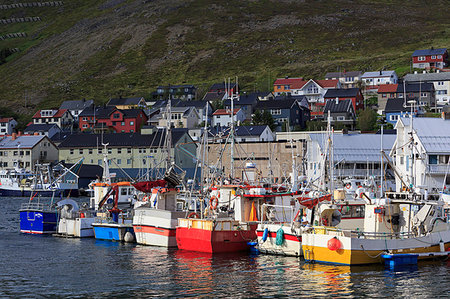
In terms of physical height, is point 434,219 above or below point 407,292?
above

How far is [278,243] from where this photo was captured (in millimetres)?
44062

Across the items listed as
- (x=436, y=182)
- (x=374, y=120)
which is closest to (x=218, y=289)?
(x=436, y=182)

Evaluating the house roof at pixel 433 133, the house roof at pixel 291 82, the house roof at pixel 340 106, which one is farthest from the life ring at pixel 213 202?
the house roof at pixel 291 82

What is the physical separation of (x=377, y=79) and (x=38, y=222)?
138 metres

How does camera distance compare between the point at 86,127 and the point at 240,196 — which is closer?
the point at 240,196

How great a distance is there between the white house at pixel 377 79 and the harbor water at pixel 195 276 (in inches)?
5633

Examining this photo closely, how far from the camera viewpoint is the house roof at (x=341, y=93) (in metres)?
162

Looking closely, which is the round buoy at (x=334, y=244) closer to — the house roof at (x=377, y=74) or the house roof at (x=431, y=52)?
the house roof at (x=377, y=74)

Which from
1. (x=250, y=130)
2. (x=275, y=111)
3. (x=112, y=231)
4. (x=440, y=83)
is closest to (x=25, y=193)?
(x=250, y=130)

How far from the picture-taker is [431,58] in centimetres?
19312

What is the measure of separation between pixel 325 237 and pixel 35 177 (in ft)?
299

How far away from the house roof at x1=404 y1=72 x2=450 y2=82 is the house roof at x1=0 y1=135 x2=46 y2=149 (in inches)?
3597

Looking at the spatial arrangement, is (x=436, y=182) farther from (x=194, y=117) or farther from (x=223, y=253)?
(x=194, y=117)

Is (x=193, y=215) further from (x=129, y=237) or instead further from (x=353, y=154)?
(x=353, y=154)
